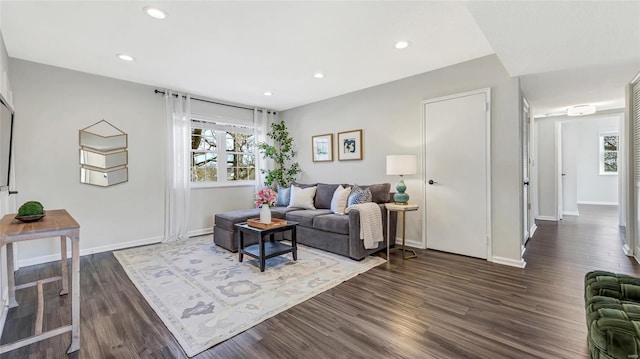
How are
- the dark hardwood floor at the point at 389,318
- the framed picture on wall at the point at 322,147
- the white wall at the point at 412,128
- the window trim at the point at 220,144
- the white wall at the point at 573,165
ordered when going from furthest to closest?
the white wall at the point at 573,165 < the framed picture on wall at the point at 322,147 < the window trim at the point at 220,144 < the white wall at the point at 412,128 < the dark hardwood floor at the point at 389,318

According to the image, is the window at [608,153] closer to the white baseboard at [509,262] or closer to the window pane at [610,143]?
the window pane at [610,143]

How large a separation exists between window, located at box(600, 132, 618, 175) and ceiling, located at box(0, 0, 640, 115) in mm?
5801

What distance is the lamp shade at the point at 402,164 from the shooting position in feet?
11.8

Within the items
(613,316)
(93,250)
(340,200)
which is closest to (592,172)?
(340,200)

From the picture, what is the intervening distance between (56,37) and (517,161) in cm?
503

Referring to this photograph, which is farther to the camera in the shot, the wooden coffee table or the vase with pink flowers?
the vase with pink flowers

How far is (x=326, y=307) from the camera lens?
229 cm

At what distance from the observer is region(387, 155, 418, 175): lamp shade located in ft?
11.8

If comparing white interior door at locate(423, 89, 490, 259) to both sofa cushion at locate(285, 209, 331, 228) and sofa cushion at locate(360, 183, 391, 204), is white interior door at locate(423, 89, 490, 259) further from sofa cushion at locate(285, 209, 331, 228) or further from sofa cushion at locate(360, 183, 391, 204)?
sofa cushion at locate(285, 209, 331, 228)

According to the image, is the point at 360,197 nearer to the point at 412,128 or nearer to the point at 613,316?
the point at 412,128

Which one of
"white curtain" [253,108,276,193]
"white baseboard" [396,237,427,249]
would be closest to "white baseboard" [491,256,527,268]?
"white baseboard" [396,237,427,249]

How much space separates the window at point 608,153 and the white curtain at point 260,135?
968cm

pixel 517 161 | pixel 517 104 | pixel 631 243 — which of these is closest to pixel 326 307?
pixel 517 161

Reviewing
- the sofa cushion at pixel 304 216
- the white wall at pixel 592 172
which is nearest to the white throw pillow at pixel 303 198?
the sofa cushion at pixel 304 216
